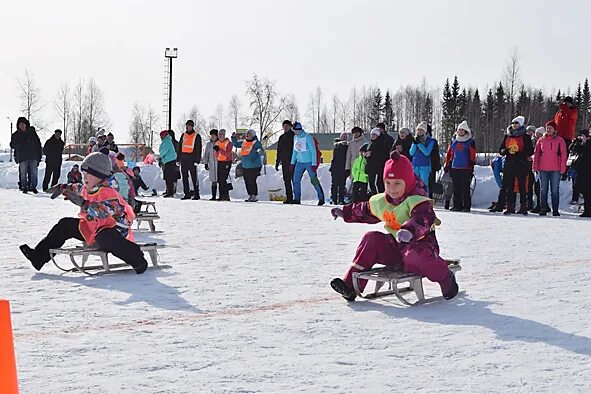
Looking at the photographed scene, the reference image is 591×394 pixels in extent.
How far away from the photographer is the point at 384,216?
654 cm

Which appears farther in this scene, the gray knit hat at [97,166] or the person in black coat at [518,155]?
the person in black coat at [518,155]

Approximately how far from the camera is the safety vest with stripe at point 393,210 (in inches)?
254

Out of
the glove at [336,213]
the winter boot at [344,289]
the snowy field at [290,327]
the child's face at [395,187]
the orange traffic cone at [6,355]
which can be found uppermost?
the child's face at [395,187]

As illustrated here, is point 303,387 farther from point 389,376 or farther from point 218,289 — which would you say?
point 218,289

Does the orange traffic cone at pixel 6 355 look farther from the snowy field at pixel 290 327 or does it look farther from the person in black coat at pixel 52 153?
the person in black coat at pixel 52 153

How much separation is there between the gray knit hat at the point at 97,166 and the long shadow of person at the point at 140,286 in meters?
0.90

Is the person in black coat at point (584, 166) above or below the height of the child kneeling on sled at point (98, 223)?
above

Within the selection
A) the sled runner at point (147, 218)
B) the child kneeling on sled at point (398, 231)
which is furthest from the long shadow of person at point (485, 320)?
the sled runner at point (147, 218)

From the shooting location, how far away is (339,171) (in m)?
Answer: 19.0

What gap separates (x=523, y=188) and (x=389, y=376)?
12290 millimetres

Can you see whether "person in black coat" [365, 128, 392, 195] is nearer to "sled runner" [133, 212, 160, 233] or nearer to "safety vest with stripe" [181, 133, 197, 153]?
"safety vest with stripe" [181, 133, 197, 153]

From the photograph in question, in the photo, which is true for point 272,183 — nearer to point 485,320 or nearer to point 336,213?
point 336,213

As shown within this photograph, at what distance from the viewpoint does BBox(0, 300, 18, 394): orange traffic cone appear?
3.11 meters

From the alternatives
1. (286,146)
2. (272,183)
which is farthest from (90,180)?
(272,183)
